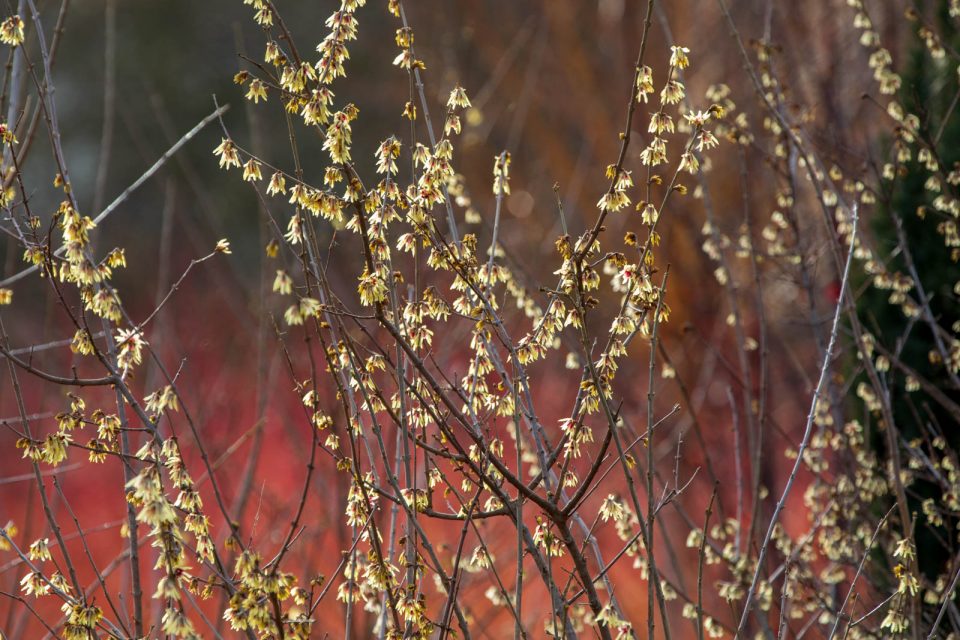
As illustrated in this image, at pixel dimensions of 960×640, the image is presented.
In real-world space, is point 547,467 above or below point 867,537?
below

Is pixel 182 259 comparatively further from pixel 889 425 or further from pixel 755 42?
pixel 889 425

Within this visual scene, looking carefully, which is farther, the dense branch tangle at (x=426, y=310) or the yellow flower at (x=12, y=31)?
the yellow flower at (x=12, y=31)

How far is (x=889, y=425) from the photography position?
2.84 meters

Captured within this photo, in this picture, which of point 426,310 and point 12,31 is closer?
point 12,31

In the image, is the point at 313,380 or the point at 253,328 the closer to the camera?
the point at 313,380

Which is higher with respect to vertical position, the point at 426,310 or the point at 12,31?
the point at 12,31

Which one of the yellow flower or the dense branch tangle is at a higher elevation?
the yellow flower

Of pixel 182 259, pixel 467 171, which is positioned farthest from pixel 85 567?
pixel 467 171

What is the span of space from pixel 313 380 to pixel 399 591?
0.57 meters

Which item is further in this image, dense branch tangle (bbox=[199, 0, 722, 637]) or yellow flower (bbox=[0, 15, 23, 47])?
yellow flower (bbox=[0, 15, 23, 47])

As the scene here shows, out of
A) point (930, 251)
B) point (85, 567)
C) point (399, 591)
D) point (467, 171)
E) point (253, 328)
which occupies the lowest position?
point (399, 591)

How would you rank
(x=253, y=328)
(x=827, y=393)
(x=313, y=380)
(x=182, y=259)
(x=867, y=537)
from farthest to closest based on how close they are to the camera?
(x=182, y=259) < (x=253, y=328) < (x=827, y=393) < (x=867, y=537) < (x=313, y=380)

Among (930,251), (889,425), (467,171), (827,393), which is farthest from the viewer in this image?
(467,171)

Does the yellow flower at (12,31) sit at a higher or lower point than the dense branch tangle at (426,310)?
higher
